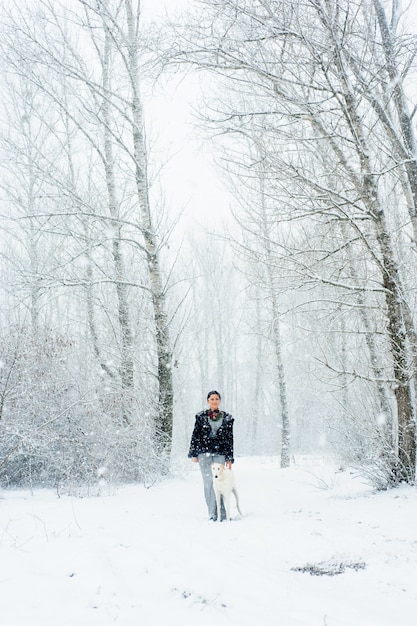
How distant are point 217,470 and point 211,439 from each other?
43 centimetres

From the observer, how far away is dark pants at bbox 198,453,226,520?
6.01 m

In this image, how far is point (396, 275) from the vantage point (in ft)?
20.9

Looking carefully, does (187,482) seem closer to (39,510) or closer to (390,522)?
(39,510)

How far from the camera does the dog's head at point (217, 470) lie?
6.02 metres

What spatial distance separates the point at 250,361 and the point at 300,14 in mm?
32766

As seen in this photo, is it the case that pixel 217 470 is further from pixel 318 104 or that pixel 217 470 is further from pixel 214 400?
pixel 318 104

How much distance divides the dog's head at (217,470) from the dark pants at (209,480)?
160mm

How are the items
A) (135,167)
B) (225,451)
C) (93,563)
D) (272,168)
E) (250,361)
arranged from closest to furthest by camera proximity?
(93,563), (272,168), (225,451), (135,167), (250,361)

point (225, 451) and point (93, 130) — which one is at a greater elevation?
point (93, 130)

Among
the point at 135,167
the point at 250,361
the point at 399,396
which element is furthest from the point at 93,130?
the point at 250,361

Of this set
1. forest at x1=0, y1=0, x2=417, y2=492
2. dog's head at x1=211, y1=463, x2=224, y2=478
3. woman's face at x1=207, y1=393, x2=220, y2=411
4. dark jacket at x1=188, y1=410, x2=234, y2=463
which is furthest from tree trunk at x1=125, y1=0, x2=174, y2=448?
dog's head at x1=211, y1=463, x2=224, y2=478

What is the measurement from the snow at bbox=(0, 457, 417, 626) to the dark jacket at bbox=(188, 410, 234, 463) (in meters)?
0.81

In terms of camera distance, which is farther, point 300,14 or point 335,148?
point 335,148

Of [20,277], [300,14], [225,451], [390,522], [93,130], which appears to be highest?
[93,130]
